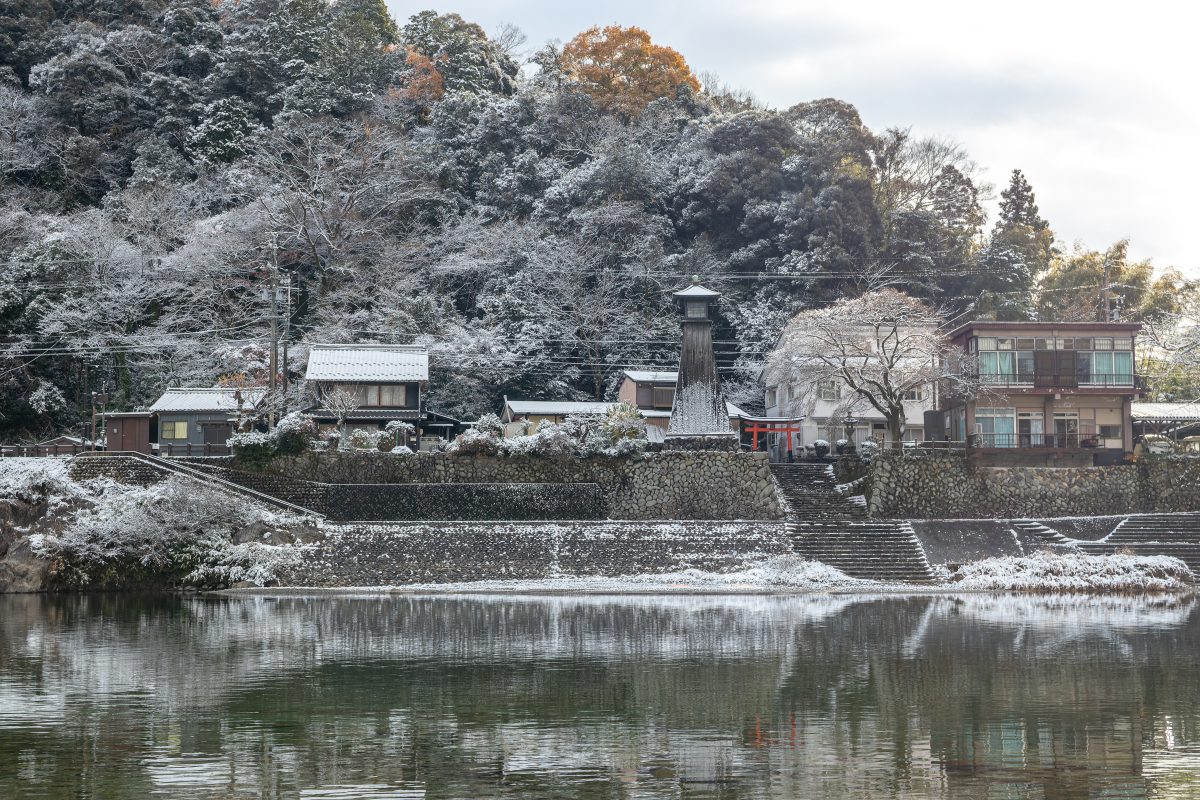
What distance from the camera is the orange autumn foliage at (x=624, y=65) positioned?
2509 inches

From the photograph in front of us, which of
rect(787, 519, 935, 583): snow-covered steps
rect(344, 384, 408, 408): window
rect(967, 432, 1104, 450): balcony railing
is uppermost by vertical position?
rect(344, 384, 408, 408): window

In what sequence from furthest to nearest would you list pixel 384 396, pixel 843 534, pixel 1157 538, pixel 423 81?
pixel 423 81
pixel 384 396
pixel 843 534
pixel 1157 538

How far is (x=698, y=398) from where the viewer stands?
37.5 m

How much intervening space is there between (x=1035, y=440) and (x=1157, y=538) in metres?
7.78

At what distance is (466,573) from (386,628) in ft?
26.3

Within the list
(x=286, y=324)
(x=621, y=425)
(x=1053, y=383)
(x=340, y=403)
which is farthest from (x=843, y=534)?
(x=286, y=324)

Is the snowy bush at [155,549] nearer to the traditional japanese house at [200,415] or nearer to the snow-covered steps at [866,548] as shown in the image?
the traditional japanese house at [200,415]

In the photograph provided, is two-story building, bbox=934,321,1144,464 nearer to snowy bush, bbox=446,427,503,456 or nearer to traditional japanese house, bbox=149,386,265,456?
snowy bush, bbox=446,427,503,456

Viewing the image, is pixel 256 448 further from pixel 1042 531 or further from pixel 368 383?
pixel 1042 531

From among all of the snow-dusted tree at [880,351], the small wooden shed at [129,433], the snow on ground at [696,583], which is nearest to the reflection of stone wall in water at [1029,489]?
the snow-dusted tree at [880,351]

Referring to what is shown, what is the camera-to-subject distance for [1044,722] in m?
14.0

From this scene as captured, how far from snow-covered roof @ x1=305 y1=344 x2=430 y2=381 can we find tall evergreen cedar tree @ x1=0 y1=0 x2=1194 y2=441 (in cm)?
187

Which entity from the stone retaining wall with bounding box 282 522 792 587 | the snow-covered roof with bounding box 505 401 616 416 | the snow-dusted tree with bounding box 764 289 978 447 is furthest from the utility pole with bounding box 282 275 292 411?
the snow-dusted tree with bounding box 764 289 978 447

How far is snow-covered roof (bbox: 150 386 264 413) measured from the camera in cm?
4022
